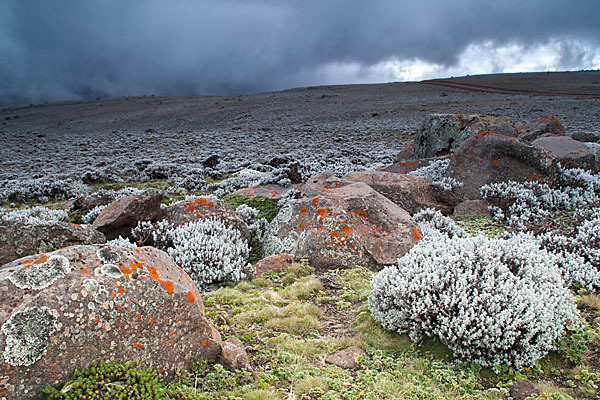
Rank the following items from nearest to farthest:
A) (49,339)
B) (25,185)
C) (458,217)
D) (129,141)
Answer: (49,339) → (458,217) → (25,185) → (129,141)

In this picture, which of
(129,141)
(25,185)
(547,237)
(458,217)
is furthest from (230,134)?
(547,237)

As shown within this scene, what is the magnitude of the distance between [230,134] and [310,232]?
35701 millimetres

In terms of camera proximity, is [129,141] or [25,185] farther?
[129,141]

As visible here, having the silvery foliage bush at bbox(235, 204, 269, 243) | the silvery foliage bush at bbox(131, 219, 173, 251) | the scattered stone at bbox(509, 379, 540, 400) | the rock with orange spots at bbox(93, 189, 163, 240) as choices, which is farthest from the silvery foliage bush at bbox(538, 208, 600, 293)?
the rock with orange spots at bbox(93, 189, 163, 240)

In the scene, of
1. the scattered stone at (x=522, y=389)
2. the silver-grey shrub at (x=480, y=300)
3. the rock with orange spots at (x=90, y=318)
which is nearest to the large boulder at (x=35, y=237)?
the rock with orange spots at (x=90, y=318)

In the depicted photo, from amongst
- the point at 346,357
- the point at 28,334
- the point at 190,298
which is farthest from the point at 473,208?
the point at 28,334

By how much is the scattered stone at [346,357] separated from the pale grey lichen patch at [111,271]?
6.99 ft

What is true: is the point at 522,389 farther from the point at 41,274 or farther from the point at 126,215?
the point at 126,215

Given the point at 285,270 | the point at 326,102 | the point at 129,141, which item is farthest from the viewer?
the point at 326,102

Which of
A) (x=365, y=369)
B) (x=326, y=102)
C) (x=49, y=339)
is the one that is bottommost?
(x=365, y=369)

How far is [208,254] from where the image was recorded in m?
6.05

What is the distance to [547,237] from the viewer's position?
6270 millimetres

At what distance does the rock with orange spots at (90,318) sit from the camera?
7.57 ft

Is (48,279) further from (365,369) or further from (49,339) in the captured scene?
(365,369)
